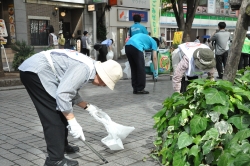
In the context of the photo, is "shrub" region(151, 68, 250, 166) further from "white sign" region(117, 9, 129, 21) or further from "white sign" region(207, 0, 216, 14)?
"white sign" region(207, 0, 216, 14)

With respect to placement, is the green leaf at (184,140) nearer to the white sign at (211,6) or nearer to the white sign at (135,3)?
the white sign at (135,3)

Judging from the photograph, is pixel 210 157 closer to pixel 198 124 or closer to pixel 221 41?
pixel 198 124

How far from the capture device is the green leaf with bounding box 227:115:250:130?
108 inches

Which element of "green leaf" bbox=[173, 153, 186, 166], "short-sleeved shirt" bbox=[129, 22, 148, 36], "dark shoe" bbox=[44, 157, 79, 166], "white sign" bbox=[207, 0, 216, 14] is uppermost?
"white sign" bbox=[207, 0, 216, 14]

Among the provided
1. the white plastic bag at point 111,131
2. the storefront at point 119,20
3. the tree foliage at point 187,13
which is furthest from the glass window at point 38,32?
the white plastic bag at point 111,131

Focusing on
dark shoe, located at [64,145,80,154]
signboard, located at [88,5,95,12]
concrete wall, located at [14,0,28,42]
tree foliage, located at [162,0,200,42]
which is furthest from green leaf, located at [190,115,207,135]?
signboard, located at [88,5,95,12]

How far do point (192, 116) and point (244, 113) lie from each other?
470 mm

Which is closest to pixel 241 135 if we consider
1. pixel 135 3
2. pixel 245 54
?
pixel 245 54

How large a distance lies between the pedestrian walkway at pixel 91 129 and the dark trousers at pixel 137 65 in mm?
316

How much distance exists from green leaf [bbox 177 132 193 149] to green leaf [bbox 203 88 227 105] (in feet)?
1.25

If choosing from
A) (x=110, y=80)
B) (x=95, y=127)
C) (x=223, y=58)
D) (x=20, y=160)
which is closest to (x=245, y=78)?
(x=110, y=80)

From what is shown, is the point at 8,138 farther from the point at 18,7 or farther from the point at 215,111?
the point at 18,7

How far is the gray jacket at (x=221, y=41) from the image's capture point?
898cm

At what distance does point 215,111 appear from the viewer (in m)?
2.84
